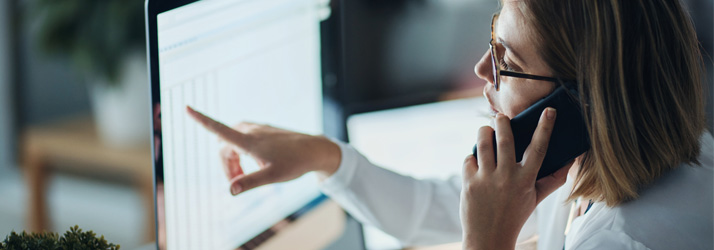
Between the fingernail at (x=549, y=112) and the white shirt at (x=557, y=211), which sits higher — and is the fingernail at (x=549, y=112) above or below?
above

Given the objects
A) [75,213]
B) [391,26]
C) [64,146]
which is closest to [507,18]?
[391,26]

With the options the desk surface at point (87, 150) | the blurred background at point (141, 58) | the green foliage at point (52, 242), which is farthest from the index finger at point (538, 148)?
the desk surface at point (87, 150)

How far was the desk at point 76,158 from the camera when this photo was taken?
1.49m

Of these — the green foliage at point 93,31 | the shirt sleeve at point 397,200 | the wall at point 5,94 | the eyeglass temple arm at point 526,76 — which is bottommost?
the wall at point 5,94

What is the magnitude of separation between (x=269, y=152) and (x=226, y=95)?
0.10 metres

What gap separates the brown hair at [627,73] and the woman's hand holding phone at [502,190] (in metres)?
0.06

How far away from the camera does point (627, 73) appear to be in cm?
62

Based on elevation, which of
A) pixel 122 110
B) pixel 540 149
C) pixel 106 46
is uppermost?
pixel 540 149

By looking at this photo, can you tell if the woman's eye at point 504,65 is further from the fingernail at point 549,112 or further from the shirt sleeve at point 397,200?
the shirt sleeve at point 397,200

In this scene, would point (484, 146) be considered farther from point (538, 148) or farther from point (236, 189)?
point (236, 189)

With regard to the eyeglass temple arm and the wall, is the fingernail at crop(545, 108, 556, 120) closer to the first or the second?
the eyeglass temple arm

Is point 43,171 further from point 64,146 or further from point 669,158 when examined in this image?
point 669,158

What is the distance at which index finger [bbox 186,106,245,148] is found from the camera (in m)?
0.60

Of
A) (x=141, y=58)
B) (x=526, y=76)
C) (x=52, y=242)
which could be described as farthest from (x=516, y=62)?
(x=141, y=58)
